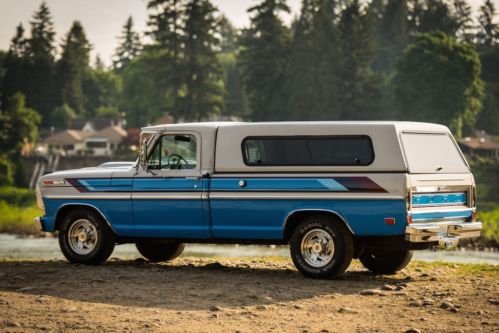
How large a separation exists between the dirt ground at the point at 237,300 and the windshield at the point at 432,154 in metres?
1.49

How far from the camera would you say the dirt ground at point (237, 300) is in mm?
9836

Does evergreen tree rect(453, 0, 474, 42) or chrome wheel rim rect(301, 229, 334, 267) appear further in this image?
evergreen tree rect(453, 0, 474, 42)

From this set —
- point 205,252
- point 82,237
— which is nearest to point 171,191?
point 82,237

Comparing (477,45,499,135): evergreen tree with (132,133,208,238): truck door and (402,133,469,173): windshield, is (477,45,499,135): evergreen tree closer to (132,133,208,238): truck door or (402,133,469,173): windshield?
(402,133,469,173): windshield

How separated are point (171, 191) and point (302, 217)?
1921mm

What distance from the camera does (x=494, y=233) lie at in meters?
45.4

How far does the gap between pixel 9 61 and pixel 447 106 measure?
6809cm

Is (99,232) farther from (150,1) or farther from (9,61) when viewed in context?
(9,61)

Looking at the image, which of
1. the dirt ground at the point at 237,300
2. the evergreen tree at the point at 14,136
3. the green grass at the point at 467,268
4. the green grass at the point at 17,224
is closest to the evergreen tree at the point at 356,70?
the evergreen tree at the point at 14,136

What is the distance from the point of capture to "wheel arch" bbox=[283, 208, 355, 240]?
12.4 meters

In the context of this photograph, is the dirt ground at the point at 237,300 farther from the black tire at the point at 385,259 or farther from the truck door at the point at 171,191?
the truck door at the point at 171,191

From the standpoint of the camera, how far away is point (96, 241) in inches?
563

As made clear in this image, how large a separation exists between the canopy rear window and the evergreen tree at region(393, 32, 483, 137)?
7694cm

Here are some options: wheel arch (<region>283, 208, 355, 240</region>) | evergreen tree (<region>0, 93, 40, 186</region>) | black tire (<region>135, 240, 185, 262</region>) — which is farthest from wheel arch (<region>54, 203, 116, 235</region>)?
evergreen tree (<region>0, 93, 40, 186</region>)
